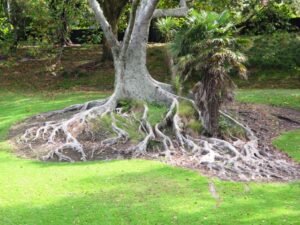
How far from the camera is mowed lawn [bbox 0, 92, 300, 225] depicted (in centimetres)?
934

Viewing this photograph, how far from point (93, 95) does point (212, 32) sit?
10.5 meters

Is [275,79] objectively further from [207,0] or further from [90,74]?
[90,74]

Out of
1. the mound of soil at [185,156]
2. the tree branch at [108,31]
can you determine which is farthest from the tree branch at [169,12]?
the mound of soil at [185,156]

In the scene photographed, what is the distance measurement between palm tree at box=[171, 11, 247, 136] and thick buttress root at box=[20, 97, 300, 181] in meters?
0.96

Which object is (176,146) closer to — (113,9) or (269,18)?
(113,9)

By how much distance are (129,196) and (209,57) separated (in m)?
Answer: 5.44

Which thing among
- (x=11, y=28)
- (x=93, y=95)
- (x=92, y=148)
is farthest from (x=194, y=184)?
(x=11, y=28)

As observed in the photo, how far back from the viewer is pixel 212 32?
1429cm

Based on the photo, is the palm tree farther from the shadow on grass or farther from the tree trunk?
the tree trunk

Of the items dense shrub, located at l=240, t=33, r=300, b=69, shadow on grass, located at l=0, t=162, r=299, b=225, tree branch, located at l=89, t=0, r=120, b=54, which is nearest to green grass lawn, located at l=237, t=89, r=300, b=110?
dense shrub, located at l=240, t=33, r=300, b=69

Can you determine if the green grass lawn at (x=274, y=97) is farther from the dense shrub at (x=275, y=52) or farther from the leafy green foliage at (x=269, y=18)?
the leafy green foliage at (x=269, y=18)

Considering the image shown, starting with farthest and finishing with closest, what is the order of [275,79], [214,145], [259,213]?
[275,79]
[214,145]
[259,213]

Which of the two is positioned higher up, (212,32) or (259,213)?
(212,32)

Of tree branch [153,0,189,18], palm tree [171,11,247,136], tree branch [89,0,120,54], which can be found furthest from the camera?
tree branch [153,0,189,18]
